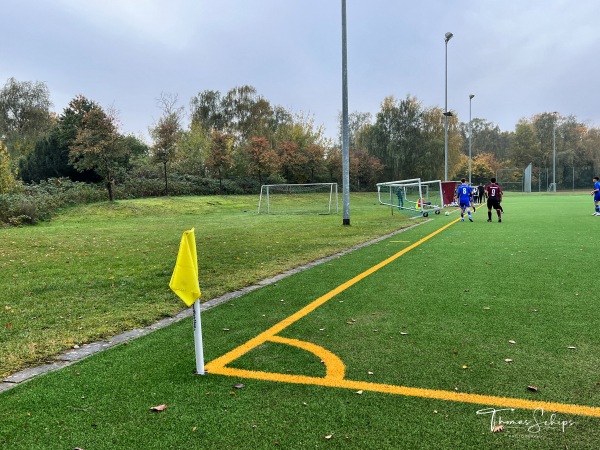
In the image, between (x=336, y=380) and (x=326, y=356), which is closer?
(x=336, y=380)

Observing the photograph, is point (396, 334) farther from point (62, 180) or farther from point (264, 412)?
point (62, 180)

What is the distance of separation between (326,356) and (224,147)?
119 ft

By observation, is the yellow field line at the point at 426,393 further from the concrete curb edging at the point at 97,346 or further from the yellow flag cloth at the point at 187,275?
the concrete curb edging at the point at 97,346

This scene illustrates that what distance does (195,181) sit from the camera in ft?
131

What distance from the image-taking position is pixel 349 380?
3.36m

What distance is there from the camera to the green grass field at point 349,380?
2639mm

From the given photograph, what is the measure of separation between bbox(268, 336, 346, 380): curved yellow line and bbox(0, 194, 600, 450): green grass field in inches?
0.8

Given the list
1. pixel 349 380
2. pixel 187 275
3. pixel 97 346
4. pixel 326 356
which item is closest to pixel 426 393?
pixel 349 380

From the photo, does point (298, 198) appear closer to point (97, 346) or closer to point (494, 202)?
point (494, 202)

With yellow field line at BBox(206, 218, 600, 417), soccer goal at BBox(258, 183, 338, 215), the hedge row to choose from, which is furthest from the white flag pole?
soccer goal at BBox(258, 183, 338, 215)

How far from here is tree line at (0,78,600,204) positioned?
30469mm

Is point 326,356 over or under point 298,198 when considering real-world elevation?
under

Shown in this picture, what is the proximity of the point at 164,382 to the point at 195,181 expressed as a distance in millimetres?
37880
